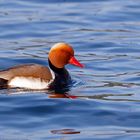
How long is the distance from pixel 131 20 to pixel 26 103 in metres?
8.12

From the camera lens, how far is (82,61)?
16688 mm

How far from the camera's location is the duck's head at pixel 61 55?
592 inches

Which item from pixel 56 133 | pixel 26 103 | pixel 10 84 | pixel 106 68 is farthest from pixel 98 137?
pixel 106 68

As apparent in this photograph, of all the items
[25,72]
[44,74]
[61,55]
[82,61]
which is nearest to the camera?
[25,72]

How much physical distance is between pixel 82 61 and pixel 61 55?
1.67m

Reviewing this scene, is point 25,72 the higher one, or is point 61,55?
point 61,55

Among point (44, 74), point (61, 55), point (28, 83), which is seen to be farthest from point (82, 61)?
point (28, 83)

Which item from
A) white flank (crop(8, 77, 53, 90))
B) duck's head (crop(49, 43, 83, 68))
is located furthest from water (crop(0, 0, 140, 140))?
duck's head (crop(49, 43, 83, 68))

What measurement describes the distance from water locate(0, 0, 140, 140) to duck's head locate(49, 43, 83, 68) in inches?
13.3

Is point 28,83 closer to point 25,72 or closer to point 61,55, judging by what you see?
point 25,72

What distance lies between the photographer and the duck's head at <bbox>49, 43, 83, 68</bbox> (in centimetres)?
1504

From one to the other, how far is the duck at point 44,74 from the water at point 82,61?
0.72 feet

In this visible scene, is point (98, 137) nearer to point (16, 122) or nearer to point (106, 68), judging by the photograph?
point (16, 122)

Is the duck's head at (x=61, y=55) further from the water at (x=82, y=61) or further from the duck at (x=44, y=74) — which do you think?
the water at (x=82, y=61)
